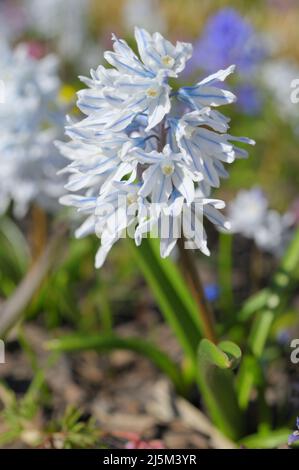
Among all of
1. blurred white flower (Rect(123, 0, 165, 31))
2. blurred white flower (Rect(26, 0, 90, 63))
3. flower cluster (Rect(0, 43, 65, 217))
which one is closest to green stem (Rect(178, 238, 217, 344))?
flower cluster (Rect(0, 43, 65, 217))

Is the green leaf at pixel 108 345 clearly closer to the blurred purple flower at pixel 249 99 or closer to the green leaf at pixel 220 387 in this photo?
the green leaf at pixel 220 387

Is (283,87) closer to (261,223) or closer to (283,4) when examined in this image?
(261,223)

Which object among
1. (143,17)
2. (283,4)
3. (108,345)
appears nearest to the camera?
(108,345)

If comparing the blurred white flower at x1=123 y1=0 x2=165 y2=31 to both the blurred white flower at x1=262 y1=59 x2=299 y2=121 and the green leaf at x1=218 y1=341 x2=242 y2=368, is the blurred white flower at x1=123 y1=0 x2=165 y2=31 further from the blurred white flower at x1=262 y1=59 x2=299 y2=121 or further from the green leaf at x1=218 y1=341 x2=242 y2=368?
the green leaf at x1=218 y1=341 x2=242 y2=368

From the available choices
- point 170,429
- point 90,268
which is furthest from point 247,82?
point 170,429

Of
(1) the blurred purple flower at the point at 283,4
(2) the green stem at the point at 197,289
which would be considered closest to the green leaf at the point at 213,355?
(2) the green stem at the point at 197,289

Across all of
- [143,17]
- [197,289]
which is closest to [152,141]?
[197,289]

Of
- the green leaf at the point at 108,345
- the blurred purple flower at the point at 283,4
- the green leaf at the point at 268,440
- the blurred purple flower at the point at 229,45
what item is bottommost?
the green leaf at the point at 268,440
